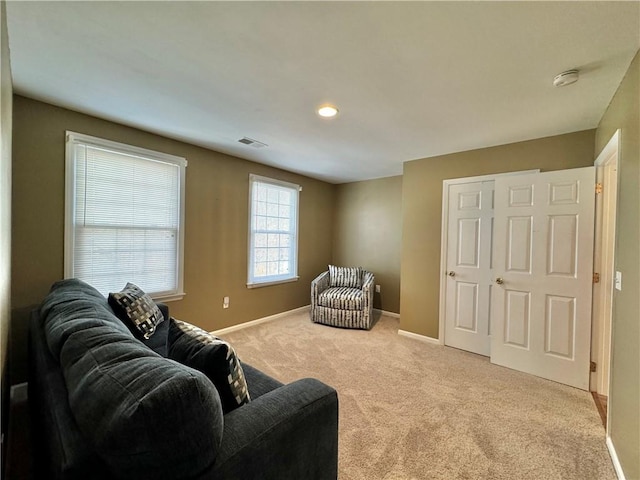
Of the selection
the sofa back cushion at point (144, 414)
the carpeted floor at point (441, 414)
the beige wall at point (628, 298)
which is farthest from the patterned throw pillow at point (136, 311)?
the beige wall at point (628, 298)

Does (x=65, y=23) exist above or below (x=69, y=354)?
above

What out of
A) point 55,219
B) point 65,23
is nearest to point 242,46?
point 65,23

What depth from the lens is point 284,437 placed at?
1035 mm

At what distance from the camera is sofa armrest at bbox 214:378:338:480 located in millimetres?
916

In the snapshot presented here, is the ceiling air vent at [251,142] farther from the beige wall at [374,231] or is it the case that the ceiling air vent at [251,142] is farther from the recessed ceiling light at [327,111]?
the beige wall at [374,231]

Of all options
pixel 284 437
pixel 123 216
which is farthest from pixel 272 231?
pixel 284 437

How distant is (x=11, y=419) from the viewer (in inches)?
78.4

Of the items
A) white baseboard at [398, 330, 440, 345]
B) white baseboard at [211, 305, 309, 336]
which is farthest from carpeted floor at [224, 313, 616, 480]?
white baseboard at [211, 305, 309, 336]

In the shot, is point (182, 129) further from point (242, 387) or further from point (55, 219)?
point (242, 387)

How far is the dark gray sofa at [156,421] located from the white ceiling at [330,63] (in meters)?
1.51

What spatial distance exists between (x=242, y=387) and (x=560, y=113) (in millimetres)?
3086

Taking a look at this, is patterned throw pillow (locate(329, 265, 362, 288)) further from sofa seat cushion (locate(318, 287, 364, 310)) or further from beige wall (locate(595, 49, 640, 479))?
beige wall (locate(595, 49, 640, 479))

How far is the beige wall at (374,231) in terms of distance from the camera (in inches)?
193

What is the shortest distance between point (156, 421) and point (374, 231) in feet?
15.4
